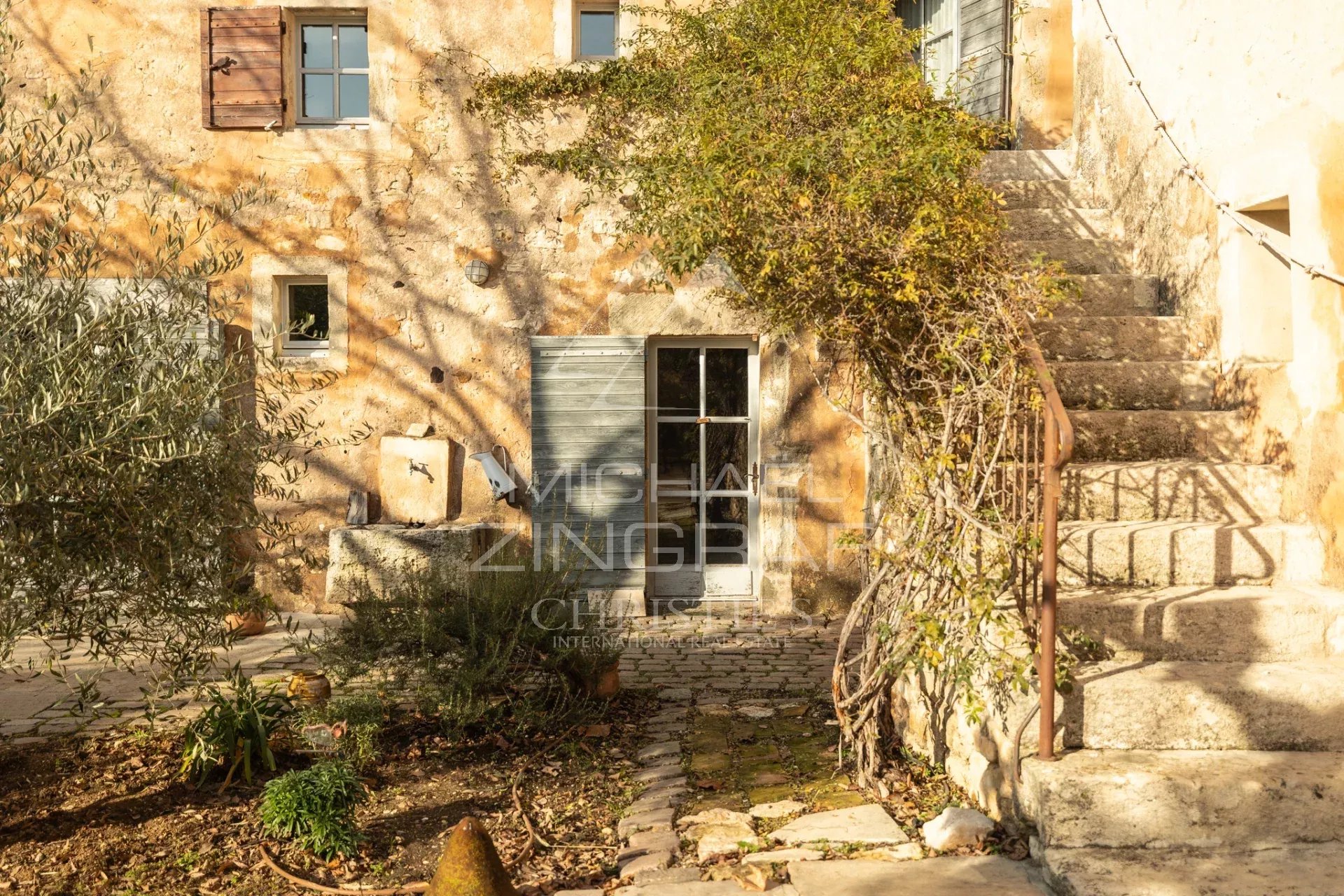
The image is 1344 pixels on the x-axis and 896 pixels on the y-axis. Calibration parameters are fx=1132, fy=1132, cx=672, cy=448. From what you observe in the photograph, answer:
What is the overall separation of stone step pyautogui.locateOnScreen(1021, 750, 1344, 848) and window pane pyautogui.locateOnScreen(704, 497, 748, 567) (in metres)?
4.64

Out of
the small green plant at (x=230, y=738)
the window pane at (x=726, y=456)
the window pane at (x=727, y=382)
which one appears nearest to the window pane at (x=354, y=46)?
the window pane at (x=727, y=382)

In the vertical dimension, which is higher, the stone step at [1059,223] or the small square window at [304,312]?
the stone step at [1059,223]

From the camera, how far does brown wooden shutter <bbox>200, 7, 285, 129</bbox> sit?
7.54m

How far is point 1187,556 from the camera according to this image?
4043 mm

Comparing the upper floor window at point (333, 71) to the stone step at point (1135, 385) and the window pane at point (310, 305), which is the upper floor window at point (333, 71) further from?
the stone step at point (1135, 385)

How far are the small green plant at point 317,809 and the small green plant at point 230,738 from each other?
436 millimetres

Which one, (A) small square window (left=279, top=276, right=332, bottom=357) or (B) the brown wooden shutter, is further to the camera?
(A) small square window (left=279, top=276, right=332, bottom=357)

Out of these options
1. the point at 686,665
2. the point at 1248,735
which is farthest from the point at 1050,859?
the point at 686,665

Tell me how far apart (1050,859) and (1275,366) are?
2.39 metres

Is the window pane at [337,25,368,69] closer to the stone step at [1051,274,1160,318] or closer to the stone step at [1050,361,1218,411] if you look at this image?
the stone step at [1051,274,1160,318]

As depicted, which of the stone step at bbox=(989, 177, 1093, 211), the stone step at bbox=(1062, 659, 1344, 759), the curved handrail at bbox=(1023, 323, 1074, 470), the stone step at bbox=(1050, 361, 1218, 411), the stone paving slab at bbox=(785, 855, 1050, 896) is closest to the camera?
the stone paving slab at bbox=(785, 855, 1050, 896)

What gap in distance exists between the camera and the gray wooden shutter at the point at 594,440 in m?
7.56

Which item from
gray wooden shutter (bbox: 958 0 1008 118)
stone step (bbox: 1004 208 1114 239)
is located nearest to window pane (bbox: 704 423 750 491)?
stone step (bbox: 1004 208 1114 239)

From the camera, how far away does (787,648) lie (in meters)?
6.63
